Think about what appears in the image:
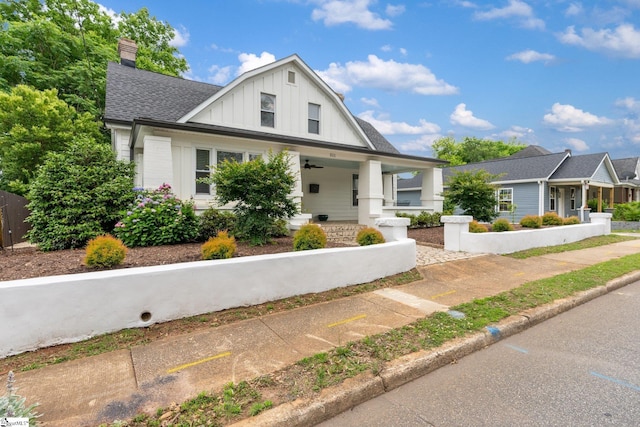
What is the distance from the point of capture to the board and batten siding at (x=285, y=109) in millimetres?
10422

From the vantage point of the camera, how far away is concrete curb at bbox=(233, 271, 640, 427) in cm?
208

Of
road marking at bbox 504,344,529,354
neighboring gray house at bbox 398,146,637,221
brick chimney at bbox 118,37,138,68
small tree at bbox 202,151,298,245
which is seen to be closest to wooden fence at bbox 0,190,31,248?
small tree at bbox 202,151,298,245

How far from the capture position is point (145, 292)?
3.47 m

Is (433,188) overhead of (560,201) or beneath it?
overhead

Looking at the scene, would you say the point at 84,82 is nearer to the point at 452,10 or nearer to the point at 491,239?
the point at 452,10

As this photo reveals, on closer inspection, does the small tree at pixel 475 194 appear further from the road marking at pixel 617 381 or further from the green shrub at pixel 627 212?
the green shrub at pixel 627 212

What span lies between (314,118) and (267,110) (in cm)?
210

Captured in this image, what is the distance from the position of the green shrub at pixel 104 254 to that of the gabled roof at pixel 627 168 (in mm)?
35797

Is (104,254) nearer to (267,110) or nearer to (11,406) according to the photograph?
(11,406)

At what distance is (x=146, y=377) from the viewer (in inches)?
99.3

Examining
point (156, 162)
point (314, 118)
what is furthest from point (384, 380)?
point (314, 118)

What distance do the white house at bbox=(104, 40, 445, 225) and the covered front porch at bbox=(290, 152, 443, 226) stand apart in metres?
0.05

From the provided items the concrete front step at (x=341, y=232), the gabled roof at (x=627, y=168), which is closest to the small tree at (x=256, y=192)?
the concrete front step at (x=341, y=232)

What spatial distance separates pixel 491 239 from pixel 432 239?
7.01 feet
